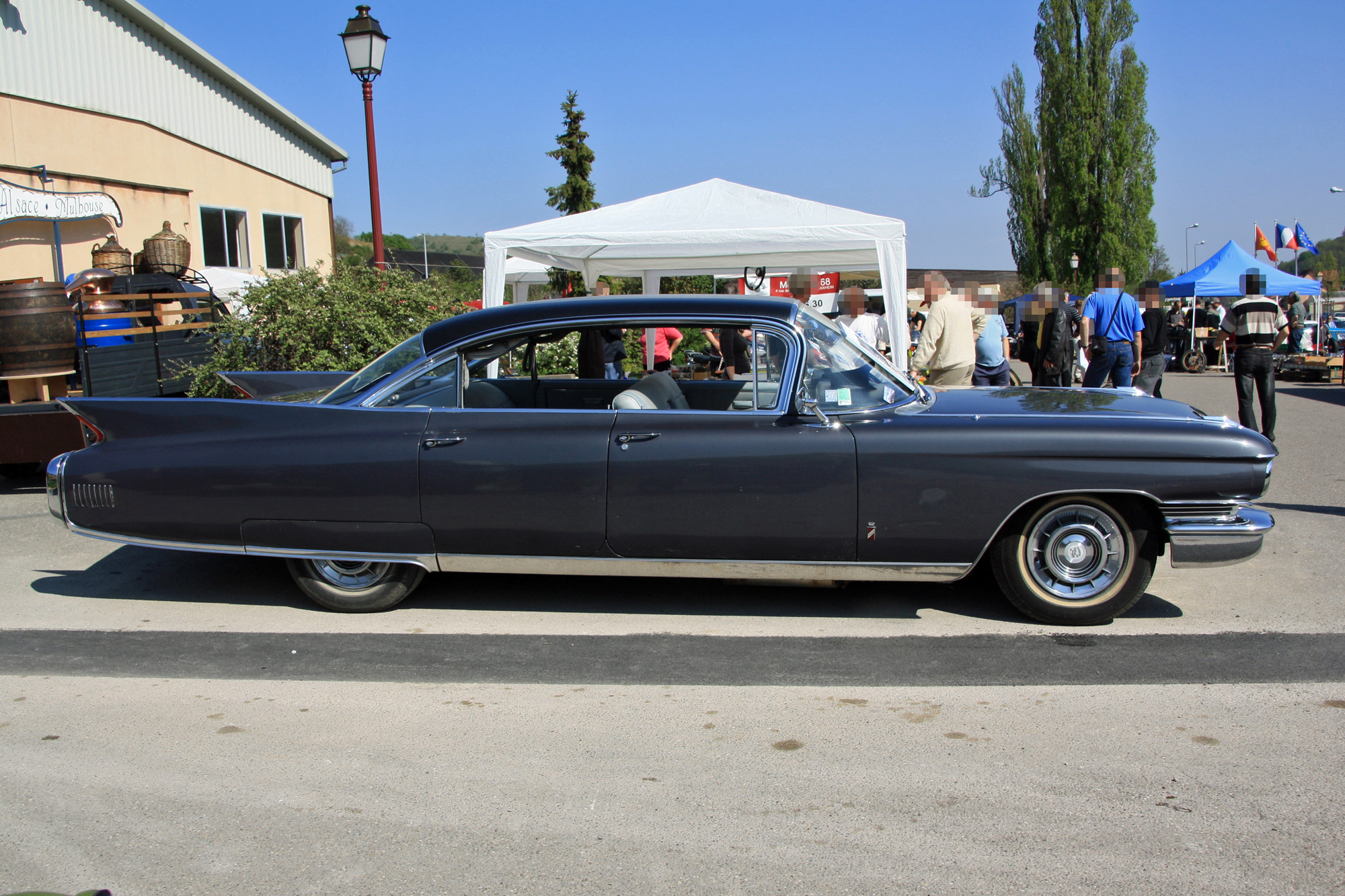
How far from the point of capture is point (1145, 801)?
2732mm

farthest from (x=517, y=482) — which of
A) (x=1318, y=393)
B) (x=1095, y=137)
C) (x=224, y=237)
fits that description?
(x=1095, y=137)

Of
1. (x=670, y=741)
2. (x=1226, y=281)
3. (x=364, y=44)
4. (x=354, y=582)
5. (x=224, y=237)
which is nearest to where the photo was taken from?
(x=670, y=741)

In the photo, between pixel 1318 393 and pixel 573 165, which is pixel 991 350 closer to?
pixel 1318 393

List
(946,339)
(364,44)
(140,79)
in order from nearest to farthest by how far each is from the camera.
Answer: (946,339), (364,44), (140,79)

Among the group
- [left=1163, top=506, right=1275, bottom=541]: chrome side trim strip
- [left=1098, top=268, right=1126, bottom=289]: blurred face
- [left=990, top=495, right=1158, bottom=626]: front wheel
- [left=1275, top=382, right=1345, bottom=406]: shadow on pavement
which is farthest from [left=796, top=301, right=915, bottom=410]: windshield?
[left=1275, top=382, right=1345, bottom=406]: shadow on pavement

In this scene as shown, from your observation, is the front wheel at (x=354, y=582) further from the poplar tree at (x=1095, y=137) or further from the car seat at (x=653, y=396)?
the poplar tree at (x=1095, y=137)

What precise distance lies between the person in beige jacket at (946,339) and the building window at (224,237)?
13064 mm

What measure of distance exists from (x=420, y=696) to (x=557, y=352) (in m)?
2.82

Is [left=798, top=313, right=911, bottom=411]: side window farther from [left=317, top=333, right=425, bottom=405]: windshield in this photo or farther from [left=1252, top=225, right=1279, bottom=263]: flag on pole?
[left=1252, top=225, right=1279, bottom=263]: flag on pole

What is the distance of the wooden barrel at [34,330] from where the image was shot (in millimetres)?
7641

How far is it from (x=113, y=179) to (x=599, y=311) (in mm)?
11979

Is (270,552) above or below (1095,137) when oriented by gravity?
below

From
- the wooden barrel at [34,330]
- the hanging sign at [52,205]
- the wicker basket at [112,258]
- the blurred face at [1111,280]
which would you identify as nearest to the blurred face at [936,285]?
the blurred face at [1111,280]

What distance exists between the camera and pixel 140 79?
14.3m
